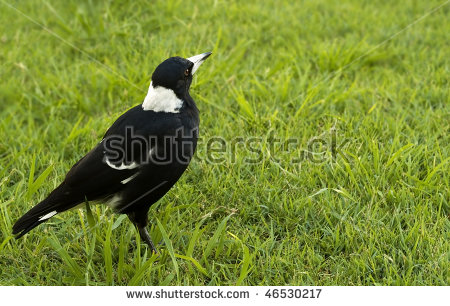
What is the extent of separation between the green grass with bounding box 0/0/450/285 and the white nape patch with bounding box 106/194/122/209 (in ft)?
0.27

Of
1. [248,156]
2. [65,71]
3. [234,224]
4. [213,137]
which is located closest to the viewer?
[234,224]

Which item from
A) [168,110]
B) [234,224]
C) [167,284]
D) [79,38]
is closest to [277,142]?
[234,224]

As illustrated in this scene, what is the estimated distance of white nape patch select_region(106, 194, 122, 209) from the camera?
232cm

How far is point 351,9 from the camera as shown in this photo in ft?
14.8

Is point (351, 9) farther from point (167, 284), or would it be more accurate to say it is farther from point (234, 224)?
point (167, 284)

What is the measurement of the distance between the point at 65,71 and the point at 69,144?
2.91 feet

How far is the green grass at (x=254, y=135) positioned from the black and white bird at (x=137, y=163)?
130mm

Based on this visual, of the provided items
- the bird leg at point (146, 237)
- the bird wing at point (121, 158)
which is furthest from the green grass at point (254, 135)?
the bird wing at point (121, 158)

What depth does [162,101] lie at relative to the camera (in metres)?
2.36

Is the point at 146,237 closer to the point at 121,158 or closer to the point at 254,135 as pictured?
the point at 121,158

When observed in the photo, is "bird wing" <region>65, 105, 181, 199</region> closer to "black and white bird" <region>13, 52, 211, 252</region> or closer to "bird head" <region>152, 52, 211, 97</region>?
"black and white bird" <region>13, 52, 211, 252</region>

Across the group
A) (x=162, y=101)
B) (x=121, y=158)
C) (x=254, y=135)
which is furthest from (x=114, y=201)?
(x=254, y=135)

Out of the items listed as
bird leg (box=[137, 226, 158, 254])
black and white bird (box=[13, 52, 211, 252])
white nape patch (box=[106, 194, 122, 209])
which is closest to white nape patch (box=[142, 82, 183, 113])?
black and white bird (box=[13, 52, 211, 252])

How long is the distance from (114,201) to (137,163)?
9.3 inches
